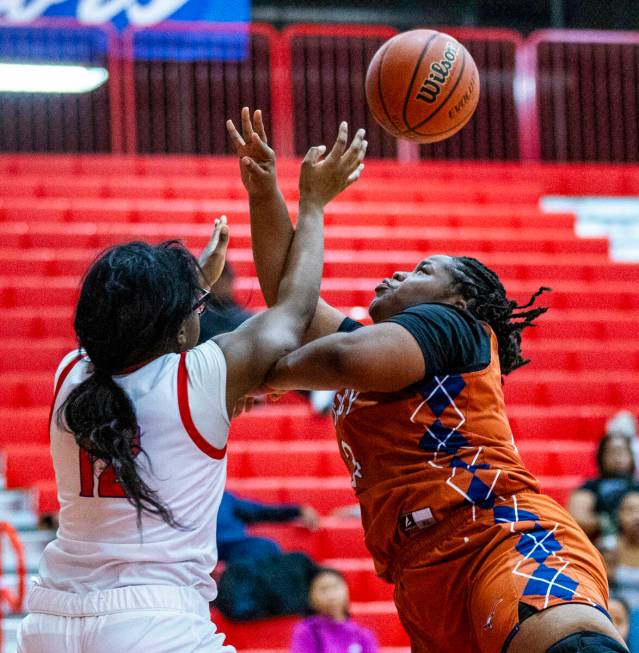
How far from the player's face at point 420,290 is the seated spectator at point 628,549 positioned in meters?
2.92

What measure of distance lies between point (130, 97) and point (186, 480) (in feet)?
29.8


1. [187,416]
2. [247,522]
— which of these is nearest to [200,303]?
[187,416]

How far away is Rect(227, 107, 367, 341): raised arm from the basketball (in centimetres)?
42

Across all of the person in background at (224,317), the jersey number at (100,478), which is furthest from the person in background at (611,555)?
the jersey number at (100,478)

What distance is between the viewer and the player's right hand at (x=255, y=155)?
302 centimetres

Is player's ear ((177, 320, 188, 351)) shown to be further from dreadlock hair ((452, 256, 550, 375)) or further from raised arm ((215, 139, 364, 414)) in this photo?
dreadlock hair ((452, 256, 550, 375))

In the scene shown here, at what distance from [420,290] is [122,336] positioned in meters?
0.89

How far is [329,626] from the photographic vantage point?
528 cm

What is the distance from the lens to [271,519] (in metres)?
6.05

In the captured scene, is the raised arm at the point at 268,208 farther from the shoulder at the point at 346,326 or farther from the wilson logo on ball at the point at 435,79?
the wilson logo on ball at the point at 435,79

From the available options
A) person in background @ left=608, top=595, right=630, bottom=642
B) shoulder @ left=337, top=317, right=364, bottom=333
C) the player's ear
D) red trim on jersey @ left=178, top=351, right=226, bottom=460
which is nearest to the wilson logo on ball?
shoulder @ left=337, top=317, right=364, bottom=333

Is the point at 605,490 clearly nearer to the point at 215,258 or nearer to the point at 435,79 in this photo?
the point at 435,79

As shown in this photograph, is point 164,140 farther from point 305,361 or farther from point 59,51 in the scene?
point 305,361

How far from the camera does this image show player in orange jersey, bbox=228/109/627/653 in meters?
2.62
